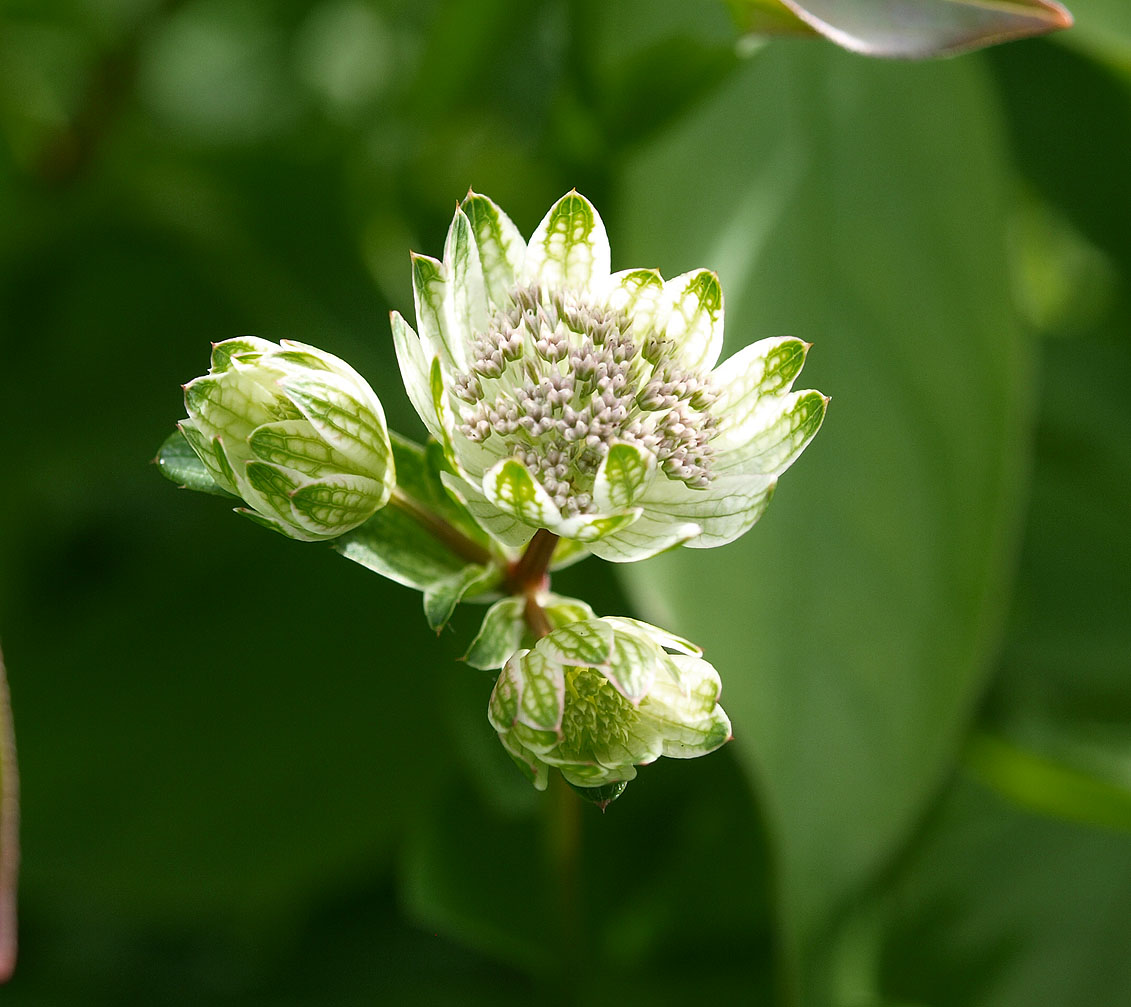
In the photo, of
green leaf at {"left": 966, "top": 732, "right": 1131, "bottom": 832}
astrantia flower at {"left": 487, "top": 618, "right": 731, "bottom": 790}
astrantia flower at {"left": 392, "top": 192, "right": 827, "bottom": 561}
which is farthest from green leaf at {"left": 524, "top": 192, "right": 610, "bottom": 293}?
green leaf at {"left": 966, "top": 732, "right": 1131, "bottom": 832}

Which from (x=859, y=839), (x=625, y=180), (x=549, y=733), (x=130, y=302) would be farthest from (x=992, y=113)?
(x=130, y=302)

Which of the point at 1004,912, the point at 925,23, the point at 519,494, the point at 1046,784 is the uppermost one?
the point at 925,23

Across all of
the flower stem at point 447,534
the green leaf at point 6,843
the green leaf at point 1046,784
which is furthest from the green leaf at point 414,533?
the green leaf at point 1046,784

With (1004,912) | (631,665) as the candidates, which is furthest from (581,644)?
(1004,912)

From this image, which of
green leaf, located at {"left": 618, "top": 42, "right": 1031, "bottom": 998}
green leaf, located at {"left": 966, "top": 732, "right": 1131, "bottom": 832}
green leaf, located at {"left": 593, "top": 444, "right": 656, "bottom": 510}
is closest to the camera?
green leaf, located at {"left": 593, "top": 444, "right": 656, "bottom": 510}

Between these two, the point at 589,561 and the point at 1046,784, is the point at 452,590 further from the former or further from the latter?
the point at 1046,784

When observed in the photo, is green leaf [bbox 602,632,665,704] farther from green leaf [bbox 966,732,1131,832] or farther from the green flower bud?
green leaf [bbox 966,732,1131,832]

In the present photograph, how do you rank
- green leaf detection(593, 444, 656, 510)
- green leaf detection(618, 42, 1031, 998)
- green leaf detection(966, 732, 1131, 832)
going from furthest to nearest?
green leaf detection(966, 732, 1131, 832)
green leaf detection(618, 42, 1031, 998)
green leaf detection(593, 444, 656, 510)
